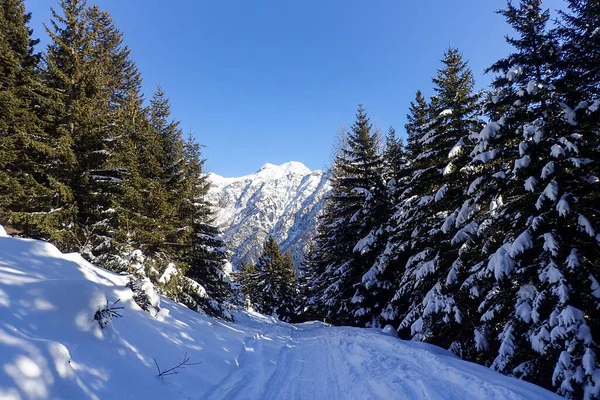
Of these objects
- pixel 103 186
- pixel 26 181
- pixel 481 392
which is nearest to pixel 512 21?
pixel 481 392

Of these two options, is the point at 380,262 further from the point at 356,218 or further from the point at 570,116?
the point at 570,116

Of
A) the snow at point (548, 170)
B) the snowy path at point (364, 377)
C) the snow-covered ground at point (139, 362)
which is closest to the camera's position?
the snow-covered ground at point (139, 362)

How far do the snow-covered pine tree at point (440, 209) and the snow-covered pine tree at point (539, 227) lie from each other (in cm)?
135

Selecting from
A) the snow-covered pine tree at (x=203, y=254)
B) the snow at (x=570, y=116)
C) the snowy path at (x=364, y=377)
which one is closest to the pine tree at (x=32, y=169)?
the snow-covered pine tree at (x=203, y=254)

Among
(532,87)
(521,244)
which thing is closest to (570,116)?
(532,87)

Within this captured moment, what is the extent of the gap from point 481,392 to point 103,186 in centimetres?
1464

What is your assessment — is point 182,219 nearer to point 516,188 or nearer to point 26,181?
point 26,181

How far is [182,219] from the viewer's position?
16953mm

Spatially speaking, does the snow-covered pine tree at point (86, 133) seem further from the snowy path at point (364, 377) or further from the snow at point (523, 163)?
the snow at point (523, 163)

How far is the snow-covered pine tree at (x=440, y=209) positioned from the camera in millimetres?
10422

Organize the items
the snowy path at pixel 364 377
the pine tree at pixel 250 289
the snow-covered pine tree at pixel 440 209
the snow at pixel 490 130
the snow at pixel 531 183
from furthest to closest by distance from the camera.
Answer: the pine tree at pixel 250 289 → the snow-covered pine tree at pixel 440 209 → the snow at pixel 490 130 → the snow at pixel 531 183 → the snowy path at pixel 364 377

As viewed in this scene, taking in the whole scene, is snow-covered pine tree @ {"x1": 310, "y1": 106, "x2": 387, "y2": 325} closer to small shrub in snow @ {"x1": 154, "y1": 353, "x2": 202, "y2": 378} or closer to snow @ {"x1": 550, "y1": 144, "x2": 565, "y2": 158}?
snow @ {"x1": 550, "y1": 144, "x2": 565, "y2": 158}

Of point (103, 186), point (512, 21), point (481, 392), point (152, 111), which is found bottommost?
point (481, 392)

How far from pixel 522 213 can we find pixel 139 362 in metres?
9.90
